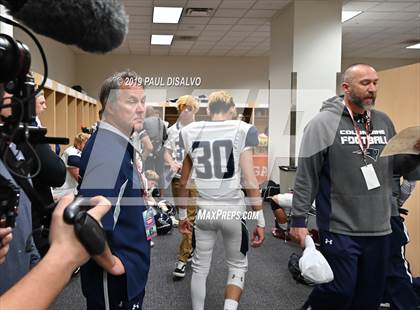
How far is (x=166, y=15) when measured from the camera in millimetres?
6754

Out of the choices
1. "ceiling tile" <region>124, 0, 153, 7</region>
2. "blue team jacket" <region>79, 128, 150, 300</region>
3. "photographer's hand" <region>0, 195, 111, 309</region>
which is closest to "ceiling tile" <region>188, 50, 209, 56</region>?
"ceiling tile" <region>124, 0, 153, 7</region>

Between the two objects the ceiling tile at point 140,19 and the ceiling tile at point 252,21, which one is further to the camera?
the ceiling tile at point 252,21

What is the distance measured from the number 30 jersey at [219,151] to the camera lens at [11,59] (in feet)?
6.12

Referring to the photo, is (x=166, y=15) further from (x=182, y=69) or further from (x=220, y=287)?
(x=220, y=287)

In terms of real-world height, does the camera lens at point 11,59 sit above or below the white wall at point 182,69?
below

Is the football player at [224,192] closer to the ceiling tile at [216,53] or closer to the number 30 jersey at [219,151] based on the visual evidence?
the number 30 jersey at [219,151]

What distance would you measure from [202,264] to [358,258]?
3.02ft

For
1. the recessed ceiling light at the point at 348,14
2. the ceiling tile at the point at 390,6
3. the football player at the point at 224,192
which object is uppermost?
the recessed ceiling light at the point at 348,14

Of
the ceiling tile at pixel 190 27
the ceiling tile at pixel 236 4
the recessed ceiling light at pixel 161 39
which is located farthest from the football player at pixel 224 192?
the recessed ceiling light at pixel 161 39

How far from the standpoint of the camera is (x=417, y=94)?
9.96 ft

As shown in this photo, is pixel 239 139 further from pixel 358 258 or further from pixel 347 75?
pixel 358 258

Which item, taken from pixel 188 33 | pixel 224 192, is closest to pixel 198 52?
pixel 188 33

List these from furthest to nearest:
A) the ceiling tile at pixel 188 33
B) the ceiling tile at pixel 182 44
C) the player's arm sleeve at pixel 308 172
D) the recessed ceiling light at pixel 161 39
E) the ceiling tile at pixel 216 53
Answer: the ceiling tile at pixel 216 53
the ceiling tile at pixel 182 44
the recessed ceiling light at pixel 161 39
the ceiling tile at pixel 188 33
the player's arm sleeve at pixel 308 172

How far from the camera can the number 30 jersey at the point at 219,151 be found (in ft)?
8.13
